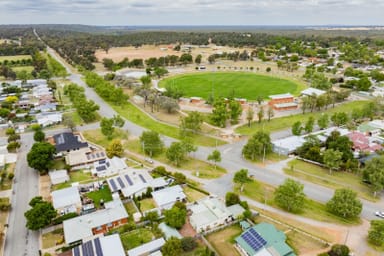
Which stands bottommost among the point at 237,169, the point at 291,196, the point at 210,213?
the point at 237,169

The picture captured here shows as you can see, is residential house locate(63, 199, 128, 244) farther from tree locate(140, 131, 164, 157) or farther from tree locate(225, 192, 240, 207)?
tree locate(140, 131, 164, 157)

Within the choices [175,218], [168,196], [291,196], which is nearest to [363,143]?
[291,196]

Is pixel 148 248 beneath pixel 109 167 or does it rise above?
beneath

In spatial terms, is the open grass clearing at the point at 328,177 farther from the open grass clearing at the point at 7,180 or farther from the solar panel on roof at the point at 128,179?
the open grass clearing at the point at 7,180

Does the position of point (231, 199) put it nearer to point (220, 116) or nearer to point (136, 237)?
point (136, 237)

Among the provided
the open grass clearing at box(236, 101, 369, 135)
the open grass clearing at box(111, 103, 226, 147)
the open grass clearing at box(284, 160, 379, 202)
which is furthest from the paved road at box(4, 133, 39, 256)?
the open grass clearing at box(236, 101, 369, 135)

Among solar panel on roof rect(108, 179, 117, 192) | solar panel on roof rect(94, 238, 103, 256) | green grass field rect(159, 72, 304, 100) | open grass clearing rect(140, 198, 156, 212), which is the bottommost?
open grass clearing rect(140, 198, 156, 212)
